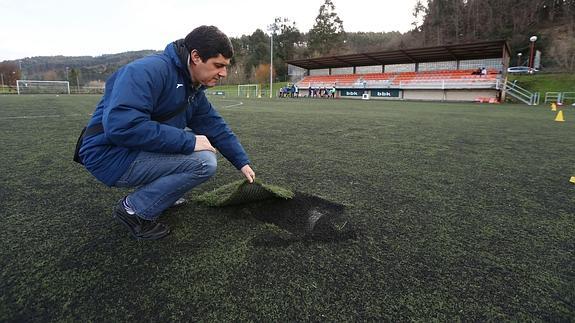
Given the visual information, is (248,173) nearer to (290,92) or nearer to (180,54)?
(180,54)

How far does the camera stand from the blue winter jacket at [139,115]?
1425 mm

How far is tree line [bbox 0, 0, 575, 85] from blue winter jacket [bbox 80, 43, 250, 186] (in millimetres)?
27584

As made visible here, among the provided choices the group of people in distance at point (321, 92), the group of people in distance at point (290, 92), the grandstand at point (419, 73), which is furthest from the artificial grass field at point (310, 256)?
the group of people in distance at point (290, 92)

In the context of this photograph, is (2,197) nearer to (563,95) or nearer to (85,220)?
(85,220)

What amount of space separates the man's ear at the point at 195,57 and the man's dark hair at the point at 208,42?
1 cm

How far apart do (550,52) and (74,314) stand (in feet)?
153

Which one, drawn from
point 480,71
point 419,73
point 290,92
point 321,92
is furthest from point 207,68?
point 290,92

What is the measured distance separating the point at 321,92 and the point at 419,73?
919cm

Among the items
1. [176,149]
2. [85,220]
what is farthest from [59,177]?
[176,149]

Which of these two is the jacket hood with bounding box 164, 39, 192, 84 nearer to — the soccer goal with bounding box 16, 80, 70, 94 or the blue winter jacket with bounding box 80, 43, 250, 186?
Result: the blue winter jacket with bounding box 80, 43, 250, 186

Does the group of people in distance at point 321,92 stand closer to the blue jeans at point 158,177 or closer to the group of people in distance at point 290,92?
the group of people in distance at point 290,92

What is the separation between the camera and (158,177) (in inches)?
68.2

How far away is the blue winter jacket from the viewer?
4.67 ft

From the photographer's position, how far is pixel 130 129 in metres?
1.42
